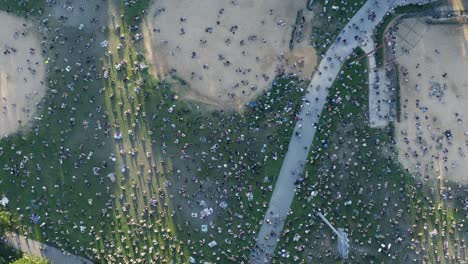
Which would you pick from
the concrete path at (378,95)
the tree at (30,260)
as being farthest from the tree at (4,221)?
the concrete path at (378,95)

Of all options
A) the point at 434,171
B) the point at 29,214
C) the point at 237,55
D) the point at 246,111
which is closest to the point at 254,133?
the point at 246,111

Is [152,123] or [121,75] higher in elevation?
[121,75]

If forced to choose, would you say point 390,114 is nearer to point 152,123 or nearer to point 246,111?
point 246,111

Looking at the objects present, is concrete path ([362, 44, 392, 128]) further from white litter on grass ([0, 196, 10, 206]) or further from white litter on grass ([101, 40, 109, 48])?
white litter on grass ([0, 196, 10, 206])

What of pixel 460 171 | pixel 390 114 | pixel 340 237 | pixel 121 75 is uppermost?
pixel 121 75

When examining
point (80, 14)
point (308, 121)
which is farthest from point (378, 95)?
point (80, 14)

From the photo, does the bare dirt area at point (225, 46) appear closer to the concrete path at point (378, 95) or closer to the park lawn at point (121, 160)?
the park lawn at point (121, 160)

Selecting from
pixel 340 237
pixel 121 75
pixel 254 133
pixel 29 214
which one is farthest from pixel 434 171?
pixel 29 214

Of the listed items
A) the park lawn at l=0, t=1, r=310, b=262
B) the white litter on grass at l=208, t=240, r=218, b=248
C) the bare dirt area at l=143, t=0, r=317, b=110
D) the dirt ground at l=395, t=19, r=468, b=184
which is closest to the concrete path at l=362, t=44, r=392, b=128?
the dirt ground at l=395, t=19, r=468, b=184
